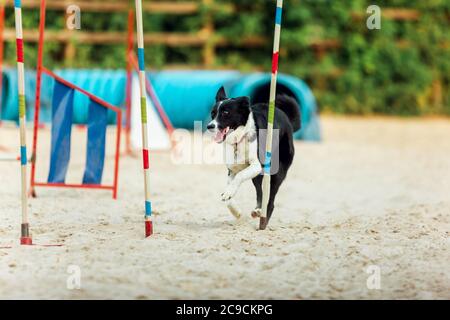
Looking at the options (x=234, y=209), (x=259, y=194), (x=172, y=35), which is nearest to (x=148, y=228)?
(x=234, y=209)

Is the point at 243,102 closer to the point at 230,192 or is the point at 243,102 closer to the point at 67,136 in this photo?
the point at 230,192

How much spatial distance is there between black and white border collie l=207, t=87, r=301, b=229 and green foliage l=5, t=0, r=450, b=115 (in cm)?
1023

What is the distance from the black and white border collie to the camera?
17.3 ft

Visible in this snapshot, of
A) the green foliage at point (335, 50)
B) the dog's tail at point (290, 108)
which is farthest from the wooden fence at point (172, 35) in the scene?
the dog's tail at point (290, 108)

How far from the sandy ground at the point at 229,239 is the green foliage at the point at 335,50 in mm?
7125

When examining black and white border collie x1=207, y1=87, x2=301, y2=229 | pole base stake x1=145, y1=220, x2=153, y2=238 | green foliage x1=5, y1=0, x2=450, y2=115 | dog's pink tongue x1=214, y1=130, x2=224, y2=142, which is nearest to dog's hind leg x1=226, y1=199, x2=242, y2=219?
black and white border collie x1=207, y1=87, x2=301, y2=229

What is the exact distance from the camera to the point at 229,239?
5082 mm

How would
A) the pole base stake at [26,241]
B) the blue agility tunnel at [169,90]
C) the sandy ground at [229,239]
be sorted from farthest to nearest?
the blue agility tunnel at [169,90], the pole base stake at [26,241], the sandy ground at [229,239]

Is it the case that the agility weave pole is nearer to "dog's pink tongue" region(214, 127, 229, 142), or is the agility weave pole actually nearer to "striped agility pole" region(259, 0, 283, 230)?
"dog's pink tongue" region(214, 127, 229, 142)

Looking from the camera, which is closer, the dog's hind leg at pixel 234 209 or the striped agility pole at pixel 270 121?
the striped agility pole at pixel 270 121

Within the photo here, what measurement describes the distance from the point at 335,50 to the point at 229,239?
11.6m

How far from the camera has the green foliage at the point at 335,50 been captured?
15.8 m

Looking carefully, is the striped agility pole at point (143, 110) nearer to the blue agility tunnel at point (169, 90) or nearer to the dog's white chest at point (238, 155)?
the dog's white chest at point (238, 155)
